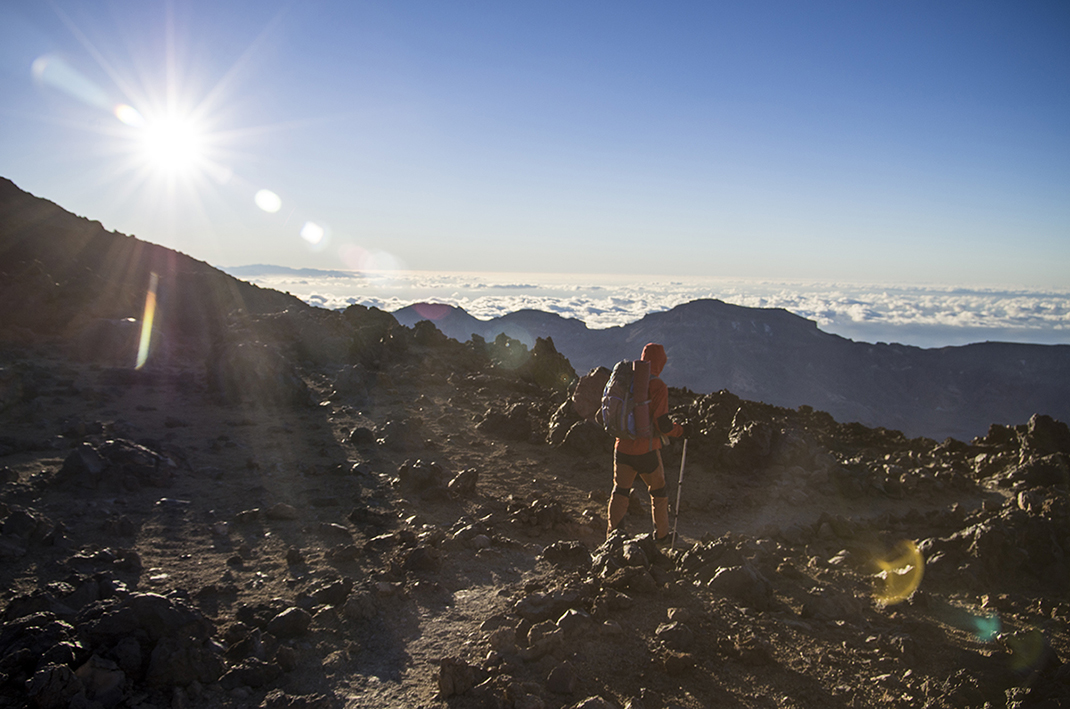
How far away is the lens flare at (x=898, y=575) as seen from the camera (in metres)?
6.03

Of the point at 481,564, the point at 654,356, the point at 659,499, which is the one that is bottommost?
the point at 481,564

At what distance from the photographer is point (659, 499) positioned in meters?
7.29

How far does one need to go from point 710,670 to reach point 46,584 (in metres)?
5.83

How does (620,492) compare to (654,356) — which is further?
(620,492)

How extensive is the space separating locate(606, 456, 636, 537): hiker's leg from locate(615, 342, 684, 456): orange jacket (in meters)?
0.25

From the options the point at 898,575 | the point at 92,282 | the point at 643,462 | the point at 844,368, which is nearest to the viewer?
the point at 898,575

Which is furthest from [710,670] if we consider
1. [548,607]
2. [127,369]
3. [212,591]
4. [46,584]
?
[127,369]

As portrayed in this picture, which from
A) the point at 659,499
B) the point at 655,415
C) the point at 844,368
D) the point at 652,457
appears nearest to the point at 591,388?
the point at 655,415

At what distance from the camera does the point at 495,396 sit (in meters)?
15.3

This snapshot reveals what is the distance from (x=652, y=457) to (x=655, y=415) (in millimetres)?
530

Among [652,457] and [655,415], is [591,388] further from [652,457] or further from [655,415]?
[652,457]

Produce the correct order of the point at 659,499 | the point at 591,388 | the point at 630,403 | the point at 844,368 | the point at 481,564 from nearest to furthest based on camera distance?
the point at 481,564
the point at 630,403
the point at 659,499
the point at 591,388
the point at 844,368

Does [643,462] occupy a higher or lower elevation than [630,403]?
lower

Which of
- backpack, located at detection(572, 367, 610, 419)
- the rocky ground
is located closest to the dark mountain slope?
the rocky ground
